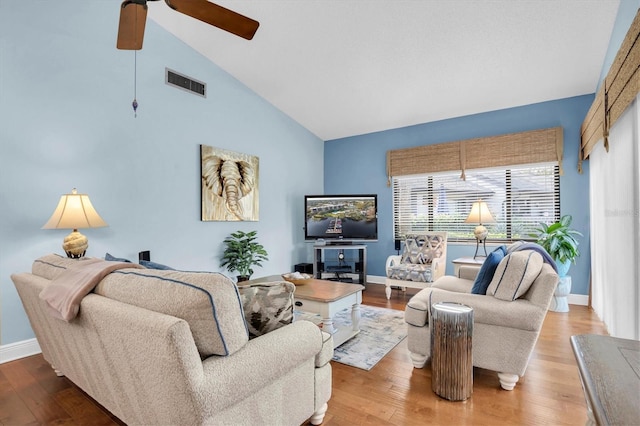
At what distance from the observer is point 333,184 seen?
19.9 feet

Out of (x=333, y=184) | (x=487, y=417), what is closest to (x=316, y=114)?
(x=333, y=184)

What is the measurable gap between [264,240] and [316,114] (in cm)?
218

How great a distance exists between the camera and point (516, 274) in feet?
6.77

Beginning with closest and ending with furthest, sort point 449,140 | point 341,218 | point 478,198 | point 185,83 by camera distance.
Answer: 1. point 185,83
2. point 478,198
3. point 449,140
4. point 341,218

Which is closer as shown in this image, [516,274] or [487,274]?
[516,274]

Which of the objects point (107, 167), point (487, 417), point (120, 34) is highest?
point (120, 34)

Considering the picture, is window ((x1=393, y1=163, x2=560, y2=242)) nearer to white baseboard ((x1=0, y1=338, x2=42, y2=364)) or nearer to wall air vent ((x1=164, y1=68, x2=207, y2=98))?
wall air vent ((x1=164, y1=68, x2=207, y2=98))

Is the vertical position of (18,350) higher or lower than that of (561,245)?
lower

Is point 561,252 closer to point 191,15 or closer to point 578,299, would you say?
point 578,299

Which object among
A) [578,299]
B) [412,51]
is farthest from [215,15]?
[578,299]

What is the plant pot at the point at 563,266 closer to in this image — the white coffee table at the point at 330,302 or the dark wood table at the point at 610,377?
the white coffee table at the point at 330,302

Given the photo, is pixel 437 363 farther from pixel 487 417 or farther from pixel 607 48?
pixel 607 48

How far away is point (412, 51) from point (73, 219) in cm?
361

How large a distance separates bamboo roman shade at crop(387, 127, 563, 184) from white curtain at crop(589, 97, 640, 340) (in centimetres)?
70
